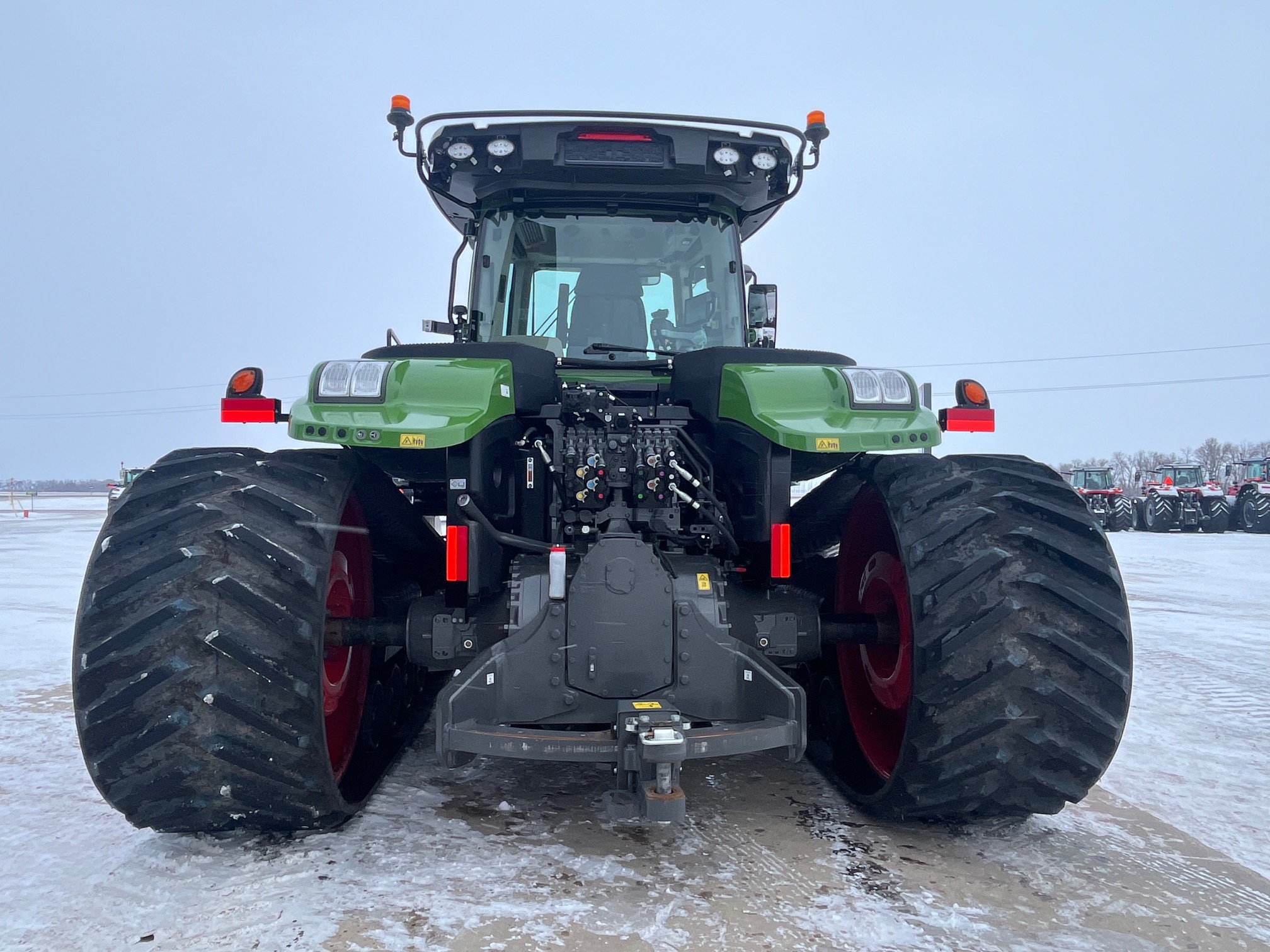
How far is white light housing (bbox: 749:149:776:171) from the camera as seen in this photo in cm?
402

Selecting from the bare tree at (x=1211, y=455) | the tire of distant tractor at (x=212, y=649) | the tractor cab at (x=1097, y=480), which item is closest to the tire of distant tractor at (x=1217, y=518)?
the tractor cab at (x=1097, y=480)

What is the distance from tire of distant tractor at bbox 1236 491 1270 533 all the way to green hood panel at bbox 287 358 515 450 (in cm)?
2915

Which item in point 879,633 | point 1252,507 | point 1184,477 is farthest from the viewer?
point 1184,477

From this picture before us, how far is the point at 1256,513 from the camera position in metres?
25.3

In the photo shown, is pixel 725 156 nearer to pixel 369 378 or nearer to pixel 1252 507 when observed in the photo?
pixel 369 378

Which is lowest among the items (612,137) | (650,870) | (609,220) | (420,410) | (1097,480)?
(650,870)

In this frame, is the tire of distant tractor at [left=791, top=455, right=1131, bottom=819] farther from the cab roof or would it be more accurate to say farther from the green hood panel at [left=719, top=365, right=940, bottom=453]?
the cab roof

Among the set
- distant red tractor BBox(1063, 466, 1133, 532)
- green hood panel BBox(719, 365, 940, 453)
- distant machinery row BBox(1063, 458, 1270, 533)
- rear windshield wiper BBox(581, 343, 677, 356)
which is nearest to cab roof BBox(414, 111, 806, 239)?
rear windshield wiper BBox(581, 343, 677, 356)

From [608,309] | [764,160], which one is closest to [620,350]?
[608,309]

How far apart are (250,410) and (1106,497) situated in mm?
32564

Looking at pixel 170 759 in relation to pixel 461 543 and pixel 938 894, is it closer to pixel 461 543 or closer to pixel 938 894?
pixel 461 543

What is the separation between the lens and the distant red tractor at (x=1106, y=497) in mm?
28531

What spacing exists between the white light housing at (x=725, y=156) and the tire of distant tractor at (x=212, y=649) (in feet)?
7.69

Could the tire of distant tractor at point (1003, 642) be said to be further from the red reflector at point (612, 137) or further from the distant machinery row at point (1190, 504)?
the distant machinery row at point (1190, 504)
